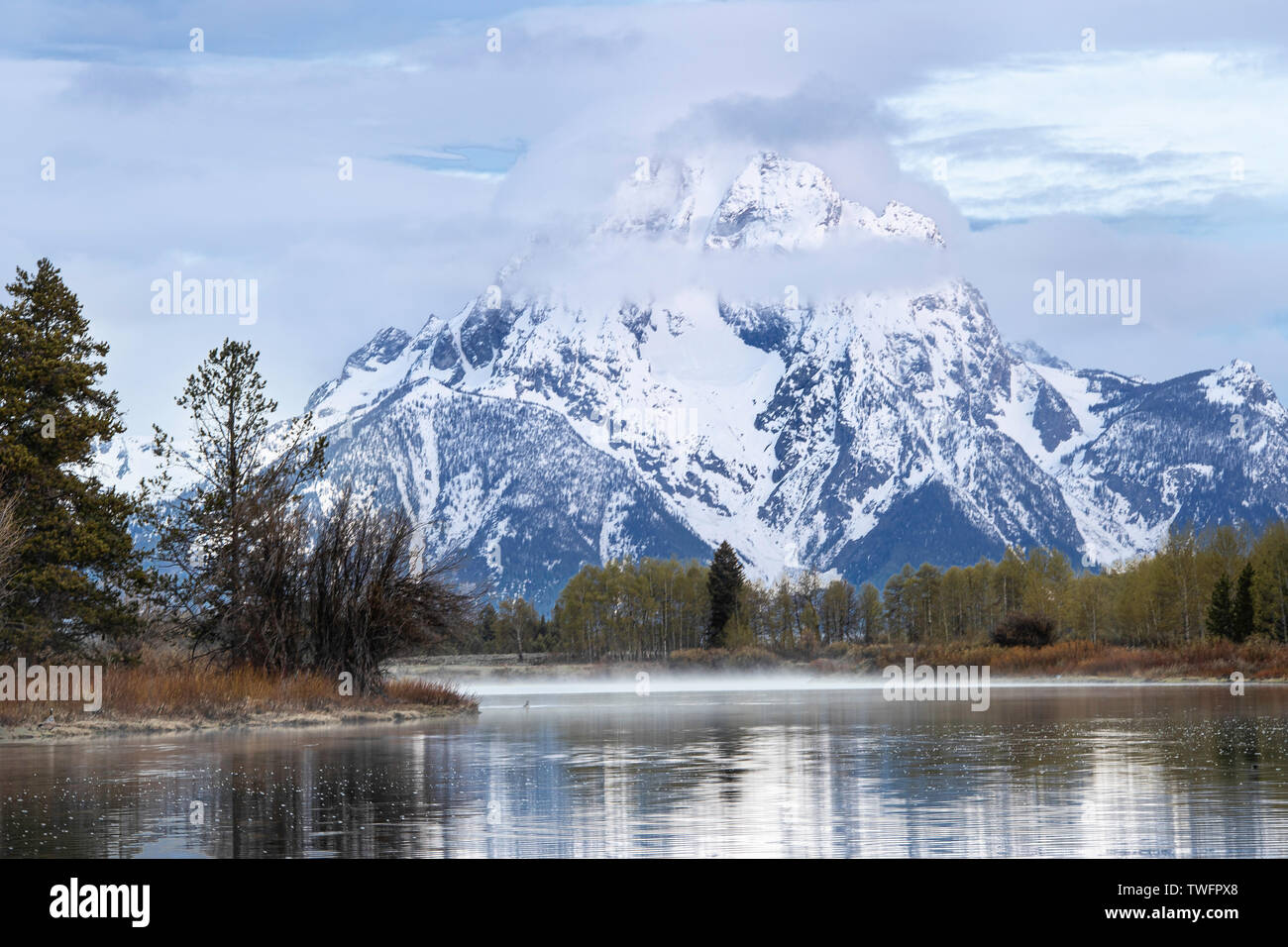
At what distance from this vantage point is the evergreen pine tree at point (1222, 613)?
10500cm

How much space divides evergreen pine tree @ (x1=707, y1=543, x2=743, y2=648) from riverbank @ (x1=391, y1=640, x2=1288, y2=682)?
13.1 feet

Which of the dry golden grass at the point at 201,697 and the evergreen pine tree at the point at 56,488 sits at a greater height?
the evergreen pine tree at the point at 56,488

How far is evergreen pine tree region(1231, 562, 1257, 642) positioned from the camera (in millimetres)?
102625

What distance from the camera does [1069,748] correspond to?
31.0 metres

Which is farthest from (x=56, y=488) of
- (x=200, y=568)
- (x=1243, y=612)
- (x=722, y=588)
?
(x=722, y=588)

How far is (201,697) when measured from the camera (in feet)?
144

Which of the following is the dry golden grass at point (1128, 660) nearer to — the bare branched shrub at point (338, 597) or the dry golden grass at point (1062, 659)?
the dry golden grass at point (1062, 659)

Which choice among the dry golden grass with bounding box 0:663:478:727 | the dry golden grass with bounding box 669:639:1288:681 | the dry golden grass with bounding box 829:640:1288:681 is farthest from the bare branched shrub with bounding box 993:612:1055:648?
the dry golden grass with bounding box 0:663:478:727

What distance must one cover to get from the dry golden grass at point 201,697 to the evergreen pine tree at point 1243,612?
7038 centimetres

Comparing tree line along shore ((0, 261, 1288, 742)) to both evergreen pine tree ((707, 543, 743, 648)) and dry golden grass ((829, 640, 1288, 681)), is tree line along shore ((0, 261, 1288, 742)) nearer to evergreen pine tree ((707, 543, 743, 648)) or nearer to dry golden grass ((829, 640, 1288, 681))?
dry golden grass ((829, 640, 1288, 681))

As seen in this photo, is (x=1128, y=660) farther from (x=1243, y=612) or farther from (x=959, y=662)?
(x=959, y=662)

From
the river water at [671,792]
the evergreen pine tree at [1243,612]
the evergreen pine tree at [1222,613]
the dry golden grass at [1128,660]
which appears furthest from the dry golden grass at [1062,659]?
the river water at [671,792]
